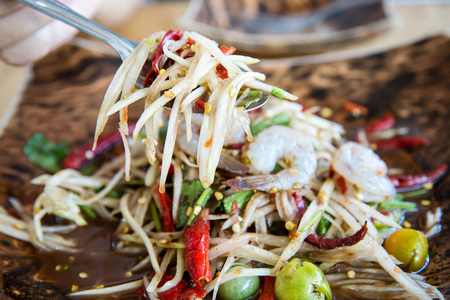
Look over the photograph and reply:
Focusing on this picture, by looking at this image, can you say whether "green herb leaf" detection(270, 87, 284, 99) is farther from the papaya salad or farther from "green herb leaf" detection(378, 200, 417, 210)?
"green herb leaf" detection(378, 200, 417, 210)

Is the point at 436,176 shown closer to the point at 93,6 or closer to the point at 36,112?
the point at 93,6

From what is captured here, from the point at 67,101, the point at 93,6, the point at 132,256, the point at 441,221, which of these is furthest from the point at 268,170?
the point at 67,101

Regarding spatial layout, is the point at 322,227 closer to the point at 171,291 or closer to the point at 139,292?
the point at 171,291

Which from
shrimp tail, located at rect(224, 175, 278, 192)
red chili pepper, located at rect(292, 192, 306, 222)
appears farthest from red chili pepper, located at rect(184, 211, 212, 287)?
red chili pepper, located at rect(292, 192, 306, 222)

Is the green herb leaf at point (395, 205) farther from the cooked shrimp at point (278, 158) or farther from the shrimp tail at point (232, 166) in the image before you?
the shrimp tail at point (232, 166)

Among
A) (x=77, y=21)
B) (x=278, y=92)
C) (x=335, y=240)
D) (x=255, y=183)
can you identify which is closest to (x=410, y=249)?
(x=335, y=240)
